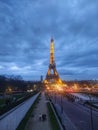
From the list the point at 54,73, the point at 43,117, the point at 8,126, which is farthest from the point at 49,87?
the point at 8,126

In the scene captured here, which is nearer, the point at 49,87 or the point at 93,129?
the point at 93,129

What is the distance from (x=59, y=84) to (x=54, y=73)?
979cm

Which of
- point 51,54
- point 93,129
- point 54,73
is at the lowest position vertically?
point 93,129

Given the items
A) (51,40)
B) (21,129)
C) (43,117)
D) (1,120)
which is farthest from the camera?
(51,40)

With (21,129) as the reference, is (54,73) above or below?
above

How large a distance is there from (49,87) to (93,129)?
116 m

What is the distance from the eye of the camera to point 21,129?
18875 millimetres

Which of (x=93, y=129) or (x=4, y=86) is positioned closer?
(x=93, y=129)

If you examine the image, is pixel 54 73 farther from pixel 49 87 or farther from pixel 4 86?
pixel 4 86

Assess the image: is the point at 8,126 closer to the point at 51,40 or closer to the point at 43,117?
the point at 43,117

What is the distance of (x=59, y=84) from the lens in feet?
394

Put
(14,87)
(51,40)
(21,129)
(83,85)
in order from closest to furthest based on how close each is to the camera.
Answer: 1. (21,129)
2. (14,87)
3. (51,40)
4. (83,85)

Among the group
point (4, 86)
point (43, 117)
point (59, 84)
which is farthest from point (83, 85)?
point (43, 117)

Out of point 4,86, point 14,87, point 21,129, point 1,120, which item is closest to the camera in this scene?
point 1,120
